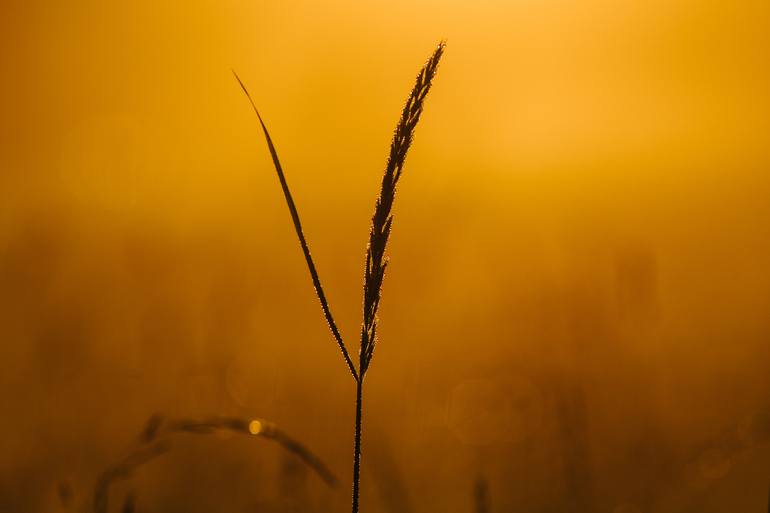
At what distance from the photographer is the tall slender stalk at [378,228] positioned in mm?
918

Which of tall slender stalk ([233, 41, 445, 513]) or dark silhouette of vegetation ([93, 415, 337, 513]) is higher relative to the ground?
tall slender stalk ([233, 41, 445, 513])

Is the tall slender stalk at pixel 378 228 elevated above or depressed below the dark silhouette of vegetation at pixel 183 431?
above

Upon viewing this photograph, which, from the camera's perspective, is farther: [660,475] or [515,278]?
[515,278]

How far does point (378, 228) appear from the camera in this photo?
97cm

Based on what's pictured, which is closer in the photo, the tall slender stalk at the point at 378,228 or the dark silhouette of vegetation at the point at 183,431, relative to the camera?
the tall slender stalk at the point at 378,228

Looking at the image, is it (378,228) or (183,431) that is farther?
(183,431)

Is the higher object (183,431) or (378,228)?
(378,228)

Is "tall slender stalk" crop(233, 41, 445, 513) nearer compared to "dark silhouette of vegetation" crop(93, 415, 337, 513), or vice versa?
"tall slender stalk" crop(233, 41, 445, 513)

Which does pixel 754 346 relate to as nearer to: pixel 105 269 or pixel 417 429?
pixel 417 429

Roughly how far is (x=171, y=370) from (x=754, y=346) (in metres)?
2.97

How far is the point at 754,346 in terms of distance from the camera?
4.29 m

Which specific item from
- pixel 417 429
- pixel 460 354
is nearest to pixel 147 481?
pixel 417 429

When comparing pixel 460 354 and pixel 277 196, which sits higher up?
pixel 277 196

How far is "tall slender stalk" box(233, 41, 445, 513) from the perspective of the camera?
3.01 ft
